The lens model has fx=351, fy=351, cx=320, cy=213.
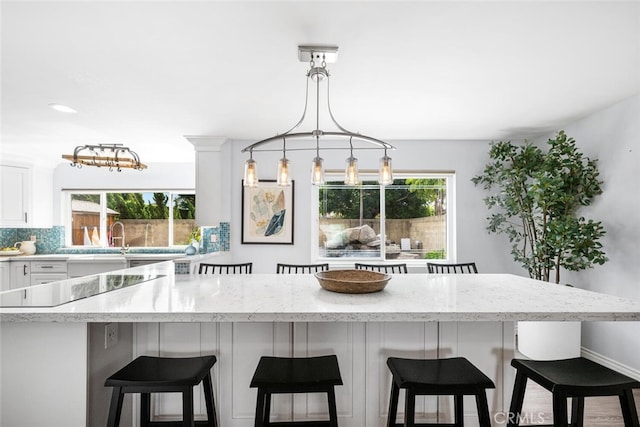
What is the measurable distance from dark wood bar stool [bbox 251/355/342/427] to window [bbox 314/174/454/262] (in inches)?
116

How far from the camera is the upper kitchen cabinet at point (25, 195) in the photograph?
4.70m

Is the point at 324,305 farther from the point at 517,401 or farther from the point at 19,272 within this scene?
the point at 19,272

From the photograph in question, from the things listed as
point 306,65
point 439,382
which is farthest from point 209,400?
point 306,65

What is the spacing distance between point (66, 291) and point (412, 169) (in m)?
3.71

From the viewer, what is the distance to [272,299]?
170 centimetres

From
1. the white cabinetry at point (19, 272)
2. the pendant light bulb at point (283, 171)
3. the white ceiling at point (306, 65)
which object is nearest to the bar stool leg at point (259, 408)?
the pendant light bulb at point (283, 171)

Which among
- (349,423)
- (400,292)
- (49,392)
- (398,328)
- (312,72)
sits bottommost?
(349,423)

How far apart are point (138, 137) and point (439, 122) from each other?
344cm

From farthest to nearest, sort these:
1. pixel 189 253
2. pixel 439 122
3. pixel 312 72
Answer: pixel 189 253 < pixel 439 122 < pixel 312 72

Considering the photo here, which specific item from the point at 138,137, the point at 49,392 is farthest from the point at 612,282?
the point at 138,137

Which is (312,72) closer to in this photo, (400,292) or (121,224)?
(400,292)

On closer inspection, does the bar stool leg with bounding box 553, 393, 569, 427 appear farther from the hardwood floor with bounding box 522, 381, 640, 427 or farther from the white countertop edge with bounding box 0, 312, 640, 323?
the hardwood floor with bounding box 522, 381, 640, 427

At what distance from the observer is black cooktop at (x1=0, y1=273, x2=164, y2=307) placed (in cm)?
157

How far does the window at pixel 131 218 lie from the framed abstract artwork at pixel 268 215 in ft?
5.45
